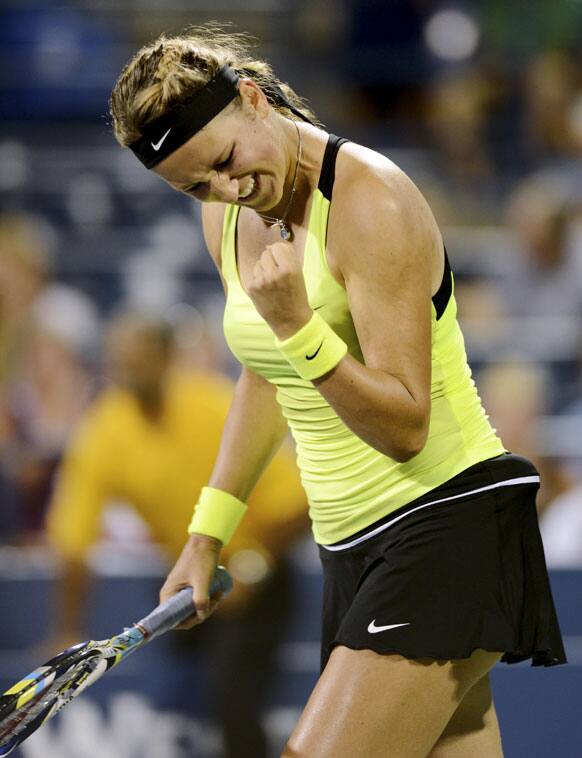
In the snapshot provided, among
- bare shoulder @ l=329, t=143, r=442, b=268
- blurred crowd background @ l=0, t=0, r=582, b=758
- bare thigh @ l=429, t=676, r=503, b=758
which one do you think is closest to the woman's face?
bare shoulder @ l=329, t=143, r=442, b=268

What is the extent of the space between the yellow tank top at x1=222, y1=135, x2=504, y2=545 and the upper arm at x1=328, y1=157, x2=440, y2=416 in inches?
3.4

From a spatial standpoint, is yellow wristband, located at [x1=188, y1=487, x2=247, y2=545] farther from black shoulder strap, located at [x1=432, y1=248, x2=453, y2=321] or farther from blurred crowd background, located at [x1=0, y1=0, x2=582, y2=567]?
blurred crowd background, located at [x1=0, y1=0, x2=582, y2=567]

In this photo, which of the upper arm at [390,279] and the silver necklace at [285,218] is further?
the silver necklace at [285,218]

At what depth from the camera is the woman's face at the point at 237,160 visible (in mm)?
2014

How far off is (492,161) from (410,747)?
5255 millimetres

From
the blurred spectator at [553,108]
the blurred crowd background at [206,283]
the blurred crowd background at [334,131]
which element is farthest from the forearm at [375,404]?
the blurred spectator at [553,108]

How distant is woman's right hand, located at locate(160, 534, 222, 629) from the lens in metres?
2.34

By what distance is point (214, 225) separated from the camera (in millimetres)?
2371

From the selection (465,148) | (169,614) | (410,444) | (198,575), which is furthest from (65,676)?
(465,148)

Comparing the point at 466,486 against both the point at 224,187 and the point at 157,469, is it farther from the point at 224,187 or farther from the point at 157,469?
the point at 157,469

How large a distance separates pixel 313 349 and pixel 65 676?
69 cm

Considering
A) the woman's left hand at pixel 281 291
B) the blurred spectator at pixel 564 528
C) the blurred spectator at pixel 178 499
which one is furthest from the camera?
the blurred spectator at pixel 564 528

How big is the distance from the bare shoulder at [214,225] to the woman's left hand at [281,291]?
0.44 meters

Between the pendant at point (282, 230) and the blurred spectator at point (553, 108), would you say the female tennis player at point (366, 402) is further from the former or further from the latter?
the blurred spectator at point (553, 108)
